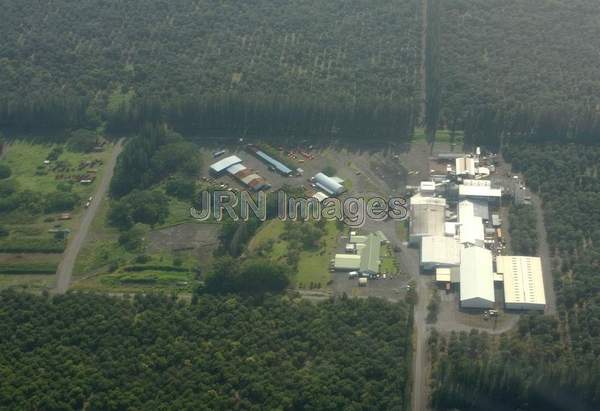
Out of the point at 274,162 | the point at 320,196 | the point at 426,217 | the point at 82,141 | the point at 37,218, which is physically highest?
the point at 82,141

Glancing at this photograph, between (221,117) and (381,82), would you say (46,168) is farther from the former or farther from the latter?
(381,82)

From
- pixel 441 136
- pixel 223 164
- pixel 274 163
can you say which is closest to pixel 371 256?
pixel 274 163

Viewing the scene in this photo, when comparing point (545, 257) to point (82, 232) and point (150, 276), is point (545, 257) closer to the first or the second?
point (150, 276)

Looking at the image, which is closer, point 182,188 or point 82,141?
point 182,188

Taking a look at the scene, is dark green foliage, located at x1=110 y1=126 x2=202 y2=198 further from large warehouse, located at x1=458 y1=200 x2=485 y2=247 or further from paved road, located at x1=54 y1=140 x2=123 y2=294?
large warehouse, located at x1=458 y1=200 x2=485 y2=247

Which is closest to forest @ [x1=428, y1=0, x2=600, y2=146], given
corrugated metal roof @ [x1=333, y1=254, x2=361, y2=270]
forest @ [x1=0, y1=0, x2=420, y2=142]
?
forest @ [x1=0, y1=0, x2=420, y2=142]

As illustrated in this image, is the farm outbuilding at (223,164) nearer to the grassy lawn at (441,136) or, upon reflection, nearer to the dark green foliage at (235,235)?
the dark green foliage at (235,235)
